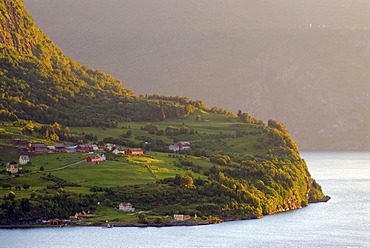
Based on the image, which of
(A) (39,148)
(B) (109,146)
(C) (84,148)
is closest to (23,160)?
(A) (39,148)

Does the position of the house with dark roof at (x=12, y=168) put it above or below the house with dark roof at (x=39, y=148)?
below

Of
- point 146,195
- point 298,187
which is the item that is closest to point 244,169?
point 298,187

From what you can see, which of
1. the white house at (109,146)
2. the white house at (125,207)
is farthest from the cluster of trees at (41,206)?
the white house at (109,146)

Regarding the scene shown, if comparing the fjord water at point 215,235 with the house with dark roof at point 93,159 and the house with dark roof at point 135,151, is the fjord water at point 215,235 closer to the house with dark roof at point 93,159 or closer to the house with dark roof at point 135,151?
the house with dark roof at point 93,159

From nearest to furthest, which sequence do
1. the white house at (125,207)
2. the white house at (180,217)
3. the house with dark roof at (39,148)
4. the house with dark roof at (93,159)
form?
the white house at (180,217) → the white house at (125,207) → the house with dark roof at (93,159) → the house with dark roof at (39,148)

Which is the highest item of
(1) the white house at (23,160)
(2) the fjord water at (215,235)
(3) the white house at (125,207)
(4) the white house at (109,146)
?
(4) the white house at (109,146)

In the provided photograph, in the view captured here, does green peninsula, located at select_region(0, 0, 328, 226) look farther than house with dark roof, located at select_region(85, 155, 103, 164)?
No

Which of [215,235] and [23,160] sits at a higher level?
[23,160]

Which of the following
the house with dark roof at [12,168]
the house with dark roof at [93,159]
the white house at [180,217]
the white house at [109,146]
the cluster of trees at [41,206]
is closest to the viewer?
the cluster of trees at [41,206]

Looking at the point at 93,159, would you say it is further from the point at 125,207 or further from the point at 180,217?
the point at 180,217

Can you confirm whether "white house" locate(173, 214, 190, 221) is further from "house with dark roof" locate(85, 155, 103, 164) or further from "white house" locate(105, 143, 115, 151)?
"white house" locate(105, 143, 115, 151)

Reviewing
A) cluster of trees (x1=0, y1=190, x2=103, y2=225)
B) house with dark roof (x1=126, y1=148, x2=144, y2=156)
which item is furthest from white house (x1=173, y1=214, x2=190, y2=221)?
house with dark roof (x1=126, y1=148, x2=144, y2=156)

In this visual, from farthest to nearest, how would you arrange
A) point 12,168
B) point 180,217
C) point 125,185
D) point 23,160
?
point 23,160 → point 12,168 → point 125,185 → point 180,217
